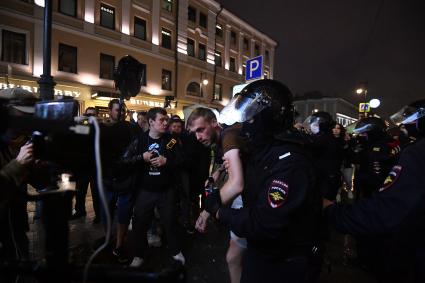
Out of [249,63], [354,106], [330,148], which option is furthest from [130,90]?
[354,106]

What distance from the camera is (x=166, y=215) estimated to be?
3838 millimetres

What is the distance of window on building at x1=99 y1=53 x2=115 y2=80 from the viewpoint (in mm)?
18438

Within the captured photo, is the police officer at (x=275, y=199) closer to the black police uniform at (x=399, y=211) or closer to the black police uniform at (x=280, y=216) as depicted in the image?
the black police uniform at (x=280, y=216)

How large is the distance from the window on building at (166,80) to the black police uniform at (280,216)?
2198 cm

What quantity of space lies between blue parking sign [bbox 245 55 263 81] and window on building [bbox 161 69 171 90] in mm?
16578

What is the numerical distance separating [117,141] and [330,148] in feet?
16.2

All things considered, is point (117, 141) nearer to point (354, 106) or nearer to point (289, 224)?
point (289, 224)

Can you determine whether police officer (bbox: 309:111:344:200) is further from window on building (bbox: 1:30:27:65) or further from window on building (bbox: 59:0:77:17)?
window on building (bbox: 59:0:77:17)

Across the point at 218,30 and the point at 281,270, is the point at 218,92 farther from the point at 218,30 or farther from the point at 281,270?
the point at 281,270

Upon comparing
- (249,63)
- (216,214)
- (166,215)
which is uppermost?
(249,63)

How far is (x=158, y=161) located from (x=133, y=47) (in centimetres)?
1858

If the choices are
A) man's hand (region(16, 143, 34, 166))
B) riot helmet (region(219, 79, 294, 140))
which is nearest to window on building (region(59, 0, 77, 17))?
man's hand (region(16, 143, 34, 166))

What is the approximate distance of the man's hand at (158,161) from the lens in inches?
141

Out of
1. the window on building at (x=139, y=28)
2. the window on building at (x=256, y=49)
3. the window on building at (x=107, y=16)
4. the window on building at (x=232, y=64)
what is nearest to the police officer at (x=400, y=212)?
the window on building at (x=107, y=16)
